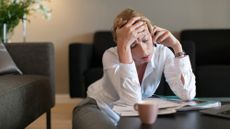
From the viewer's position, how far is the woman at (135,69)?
131 centimetres

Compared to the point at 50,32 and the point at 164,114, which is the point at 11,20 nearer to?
the point at 50,32

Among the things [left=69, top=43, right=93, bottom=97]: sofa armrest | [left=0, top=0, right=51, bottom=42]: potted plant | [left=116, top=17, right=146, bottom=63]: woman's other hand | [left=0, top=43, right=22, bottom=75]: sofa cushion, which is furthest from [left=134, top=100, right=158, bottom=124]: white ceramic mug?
[left=69, top=43, right=93, bottom=97]: sofa armrest

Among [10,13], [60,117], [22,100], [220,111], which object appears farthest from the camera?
[60,117]

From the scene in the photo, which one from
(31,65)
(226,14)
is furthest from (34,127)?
(226,14)

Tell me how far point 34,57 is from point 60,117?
0.77 meters

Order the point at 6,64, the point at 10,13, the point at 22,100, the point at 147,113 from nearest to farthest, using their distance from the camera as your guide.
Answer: the point at 147,113 < the point at 22,100 < the point at 6,64 < the point at 10,13

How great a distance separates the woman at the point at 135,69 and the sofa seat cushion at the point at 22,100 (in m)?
0.35

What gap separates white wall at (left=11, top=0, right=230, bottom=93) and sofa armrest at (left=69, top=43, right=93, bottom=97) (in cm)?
65

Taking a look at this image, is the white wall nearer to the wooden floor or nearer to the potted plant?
the wooden floor

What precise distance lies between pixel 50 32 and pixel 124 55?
2548mm

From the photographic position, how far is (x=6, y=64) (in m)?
2.21

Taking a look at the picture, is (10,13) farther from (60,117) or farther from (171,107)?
(171,107)

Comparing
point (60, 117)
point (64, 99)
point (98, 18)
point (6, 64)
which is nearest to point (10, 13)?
point (6, 64)

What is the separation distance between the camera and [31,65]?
2.39 metres
